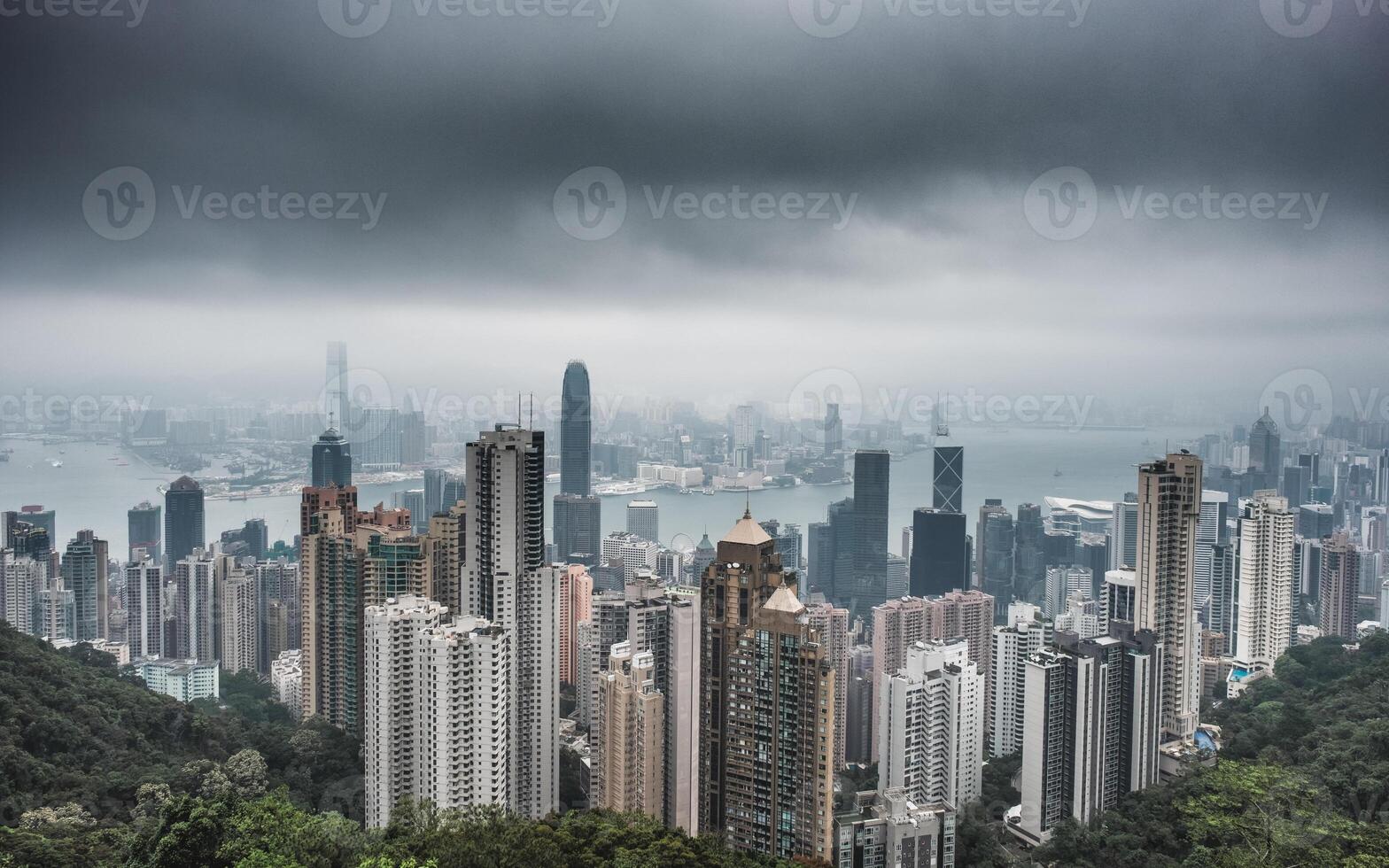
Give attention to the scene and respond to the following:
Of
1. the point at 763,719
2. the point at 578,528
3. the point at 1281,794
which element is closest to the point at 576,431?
the point at 578,528

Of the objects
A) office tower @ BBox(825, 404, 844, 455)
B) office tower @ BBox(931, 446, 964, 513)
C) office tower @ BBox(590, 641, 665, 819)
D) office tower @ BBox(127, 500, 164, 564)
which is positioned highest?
office tower @ BBox(825, 404, 844, 455)

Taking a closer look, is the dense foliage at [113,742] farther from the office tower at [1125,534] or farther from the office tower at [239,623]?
the office tower at [1125,534]

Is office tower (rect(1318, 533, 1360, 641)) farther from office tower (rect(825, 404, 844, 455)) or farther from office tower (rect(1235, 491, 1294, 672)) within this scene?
office tower (rect(825, 404, 844, 455))

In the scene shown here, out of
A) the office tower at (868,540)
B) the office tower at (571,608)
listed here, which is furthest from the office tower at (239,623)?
the office tower at (868,540)

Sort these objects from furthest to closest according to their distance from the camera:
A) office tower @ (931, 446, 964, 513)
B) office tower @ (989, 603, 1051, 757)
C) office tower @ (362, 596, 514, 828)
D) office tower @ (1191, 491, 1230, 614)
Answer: office tower @ (931, 446, 964, 513) < office tower @ (1191, 491, 1230, 614) < office tower @ (989, 603, 1051, 757) < office tower @ (362, 596, 514, 828)

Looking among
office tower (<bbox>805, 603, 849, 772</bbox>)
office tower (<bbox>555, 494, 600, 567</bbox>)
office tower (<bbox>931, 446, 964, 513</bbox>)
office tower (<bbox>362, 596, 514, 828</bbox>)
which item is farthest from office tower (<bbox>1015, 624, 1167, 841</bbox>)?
office tower (<bbox>555, 494, 600, 567</bbox>)

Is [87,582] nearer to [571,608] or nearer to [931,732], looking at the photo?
[571,608]
